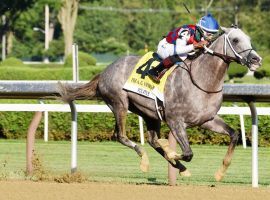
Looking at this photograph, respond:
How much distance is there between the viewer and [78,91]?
1001cm

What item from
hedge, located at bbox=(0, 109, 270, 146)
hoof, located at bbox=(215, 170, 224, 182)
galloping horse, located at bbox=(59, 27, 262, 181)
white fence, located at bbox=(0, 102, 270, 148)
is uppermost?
galloping horse, located at bbox=(59, 27, 262, 181)

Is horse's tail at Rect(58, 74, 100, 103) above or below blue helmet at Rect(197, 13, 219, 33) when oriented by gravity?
below

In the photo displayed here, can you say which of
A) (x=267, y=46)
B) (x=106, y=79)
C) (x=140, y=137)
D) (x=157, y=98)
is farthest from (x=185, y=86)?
(x=267, y=46)

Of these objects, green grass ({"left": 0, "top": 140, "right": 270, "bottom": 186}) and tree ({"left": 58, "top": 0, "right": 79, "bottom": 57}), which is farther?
tree ({"left": 58, "top": 0, "right": 79, "bottom": 57})

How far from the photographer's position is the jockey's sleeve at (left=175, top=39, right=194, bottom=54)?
904cm

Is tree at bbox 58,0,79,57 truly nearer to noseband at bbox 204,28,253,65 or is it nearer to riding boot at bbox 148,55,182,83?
riding boot at bbox 148,55,182,83

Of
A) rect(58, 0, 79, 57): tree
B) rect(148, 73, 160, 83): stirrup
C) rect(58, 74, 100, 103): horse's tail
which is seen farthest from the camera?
rect(58, 0, 79, 57): tree

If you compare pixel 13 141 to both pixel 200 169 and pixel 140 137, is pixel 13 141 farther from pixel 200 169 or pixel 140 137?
pixel 200 169

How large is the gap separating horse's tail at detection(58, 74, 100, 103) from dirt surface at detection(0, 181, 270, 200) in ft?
5.48

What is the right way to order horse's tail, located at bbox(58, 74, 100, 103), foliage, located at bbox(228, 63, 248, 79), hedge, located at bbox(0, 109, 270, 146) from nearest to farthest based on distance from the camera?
horse's tail, located at bbox(58, 74, 100, 103), hedge, located at bbox(0, 109, 270, 146), foliage, located at bbox(228, 63, 248, 79)

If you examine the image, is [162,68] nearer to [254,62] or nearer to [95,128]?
[254,62]

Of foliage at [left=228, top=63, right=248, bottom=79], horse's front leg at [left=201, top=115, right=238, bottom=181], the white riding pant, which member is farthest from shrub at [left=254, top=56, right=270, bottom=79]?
horse's front leg at [left=201, top=115, right=238, bottom=181]

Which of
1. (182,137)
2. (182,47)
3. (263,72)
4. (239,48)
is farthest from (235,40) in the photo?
(263,72)

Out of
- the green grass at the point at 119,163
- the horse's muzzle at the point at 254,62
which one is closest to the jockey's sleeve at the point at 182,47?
the horse's muzzle at the point at 254,62
